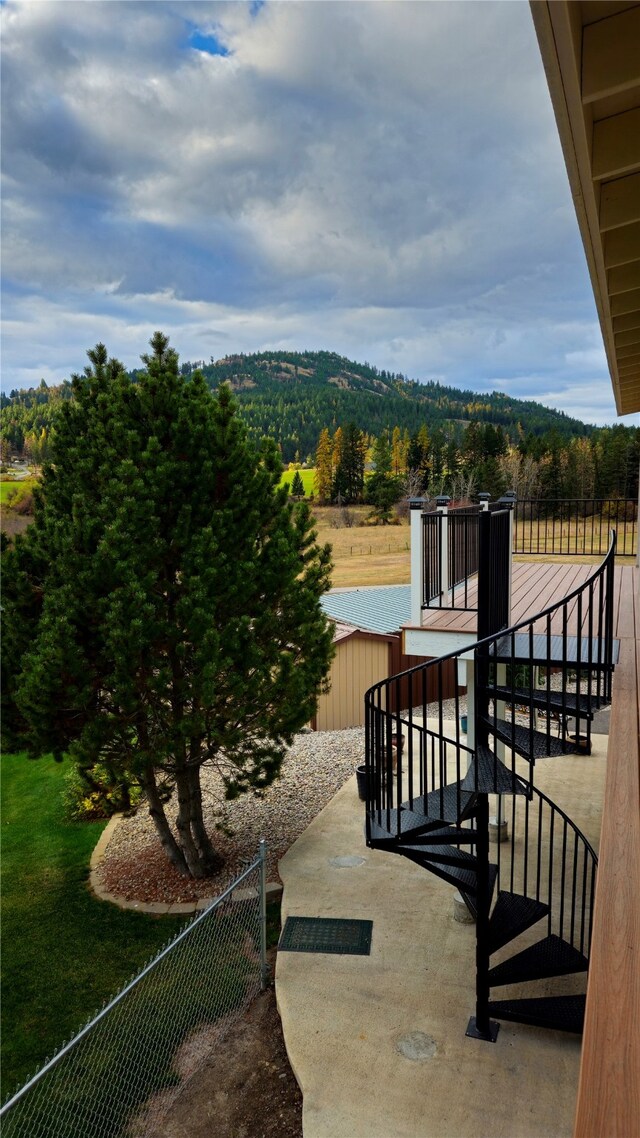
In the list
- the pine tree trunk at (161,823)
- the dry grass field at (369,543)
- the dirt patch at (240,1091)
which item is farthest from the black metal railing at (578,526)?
the pine tree trunk at (161,823)

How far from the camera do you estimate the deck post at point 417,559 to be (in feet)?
20.3

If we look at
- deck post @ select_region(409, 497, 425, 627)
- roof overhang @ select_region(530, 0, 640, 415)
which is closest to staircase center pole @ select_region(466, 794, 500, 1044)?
deck post @ select_region(409, 497, 425, 627)

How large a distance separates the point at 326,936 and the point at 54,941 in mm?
2714

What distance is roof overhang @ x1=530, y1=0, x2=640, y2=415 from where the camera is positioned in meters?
1.66

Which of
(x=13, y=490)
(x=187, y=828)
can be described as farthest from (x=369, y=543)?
(x=187, y=828)

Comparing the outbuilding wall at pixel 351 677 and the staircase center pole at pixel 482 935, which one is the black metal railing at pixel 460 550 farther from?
the outbuilding wall at pixel 351 677

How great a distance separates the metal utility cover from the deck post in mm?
2790

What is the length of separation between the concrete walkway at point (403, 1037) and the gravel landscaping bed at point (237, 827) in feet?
3.76

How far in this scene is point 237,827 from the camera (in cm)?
840

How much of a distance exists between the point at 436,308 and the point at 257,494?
12751 centimetres

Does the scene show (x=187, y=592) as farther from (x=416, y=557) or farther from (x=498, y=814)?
(x=498, y=814)

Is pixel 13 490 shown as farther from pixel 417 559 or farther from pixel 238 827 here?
pixel 417 559

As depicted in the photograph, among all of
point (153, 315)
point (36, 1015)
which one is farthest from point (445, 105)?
point (153, 315)

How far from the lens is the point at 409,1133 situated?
364 cm
